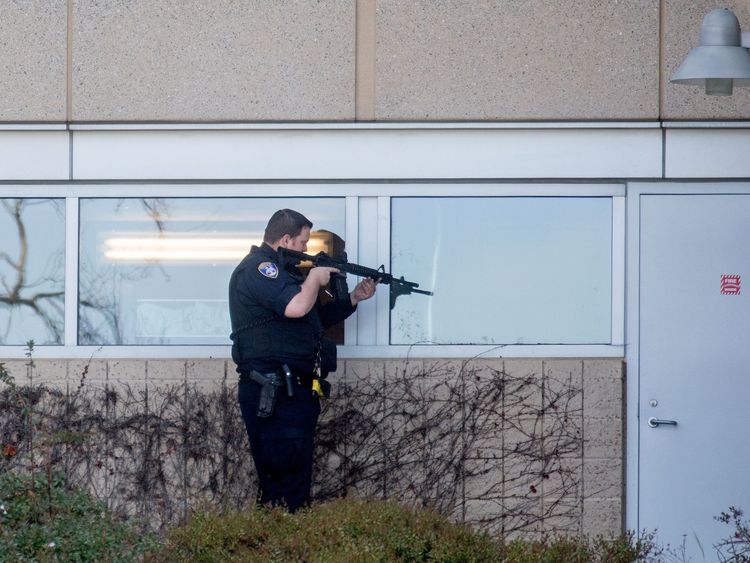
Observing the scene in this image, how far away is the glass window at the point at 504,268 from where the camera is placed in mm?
7629

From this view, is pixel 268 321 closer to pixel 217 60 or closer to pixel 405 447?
pixel 405 447

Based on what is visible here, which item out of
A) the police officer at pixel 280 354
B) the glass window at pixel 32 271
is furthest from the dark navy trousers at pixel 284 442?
the glass window at pixel 32 271

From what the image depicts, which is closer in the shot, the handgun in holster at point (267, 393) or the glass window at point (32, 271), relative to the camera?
the handgun in holster at point (267, 393)

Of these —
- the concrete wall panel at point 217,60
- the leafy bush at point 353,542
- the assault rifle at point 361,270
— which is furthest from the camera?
the concrete wall panel at point 217,60

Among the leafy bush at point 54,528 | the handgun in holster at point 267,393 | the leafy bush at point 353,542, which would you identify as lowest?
the leafy bush at point 54,528

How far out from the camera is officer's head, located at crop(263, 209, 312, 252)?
7027mm

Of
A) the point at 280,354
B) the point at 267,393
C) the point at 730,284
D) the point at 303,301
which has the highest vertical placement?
the point at 730,284

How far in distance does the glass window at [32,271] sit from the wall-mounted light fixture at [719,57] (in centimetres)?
391

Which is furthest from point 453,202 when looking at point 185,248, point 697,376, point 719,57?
point 719,57

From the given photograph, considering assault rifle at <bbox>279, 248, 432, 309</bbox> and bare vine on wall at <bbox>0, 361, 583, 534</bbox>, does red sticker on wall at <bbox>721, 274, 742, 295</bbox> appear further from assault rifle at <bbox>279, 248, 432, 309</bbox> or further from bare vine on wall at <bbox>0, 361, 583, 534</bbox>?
assault rifle at <bbox>279, 248, 432, 309</bbox>

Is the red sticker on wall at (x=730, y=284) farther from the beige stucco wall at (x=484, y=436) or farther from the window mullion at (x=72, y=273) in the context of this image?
the window mullion at (x=72, y=273)

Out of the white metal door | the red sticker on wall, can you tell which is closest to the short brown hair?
the white metal door

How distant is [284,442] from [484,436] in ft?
4.56

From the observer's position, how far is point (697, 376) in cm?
748
